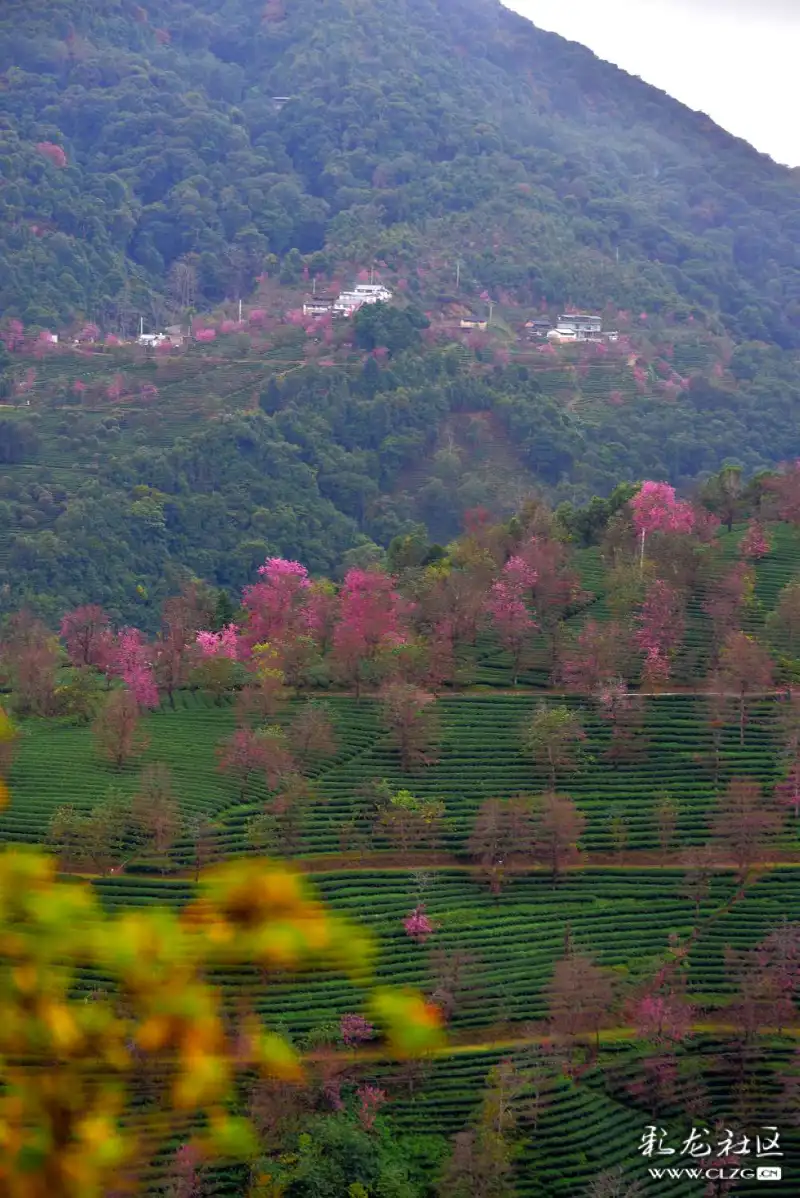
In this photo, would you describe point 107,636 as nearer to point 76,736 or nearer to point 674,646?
point 76,736

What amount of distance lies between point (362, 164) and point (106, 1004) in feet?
233

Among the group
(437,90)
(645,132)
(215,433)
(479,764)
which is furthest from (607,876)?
(645,132)

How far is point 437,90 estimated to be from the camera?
77.4 meters

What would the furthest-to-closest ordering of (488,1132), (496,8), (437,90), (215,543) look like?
(496,8) → (437,90) → (215,543) → (488,1132)

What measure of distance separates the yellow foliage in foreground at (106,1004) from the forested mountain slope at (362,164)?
51662 millimetres

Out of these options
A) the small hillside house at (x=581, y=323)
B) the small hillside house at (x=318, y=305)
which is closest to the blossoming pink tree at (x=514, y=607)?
the small hillside house at (x=318, y=305)

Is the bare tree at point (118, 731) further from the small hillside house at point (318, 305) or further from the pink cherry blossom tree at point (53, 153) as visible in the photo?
the pink cherry blossom tree at point (53, 153)

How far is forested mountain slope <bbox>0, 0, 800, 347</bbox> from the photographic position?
60.2 meters

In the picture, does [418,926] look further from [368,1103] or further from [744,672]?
[744,672]

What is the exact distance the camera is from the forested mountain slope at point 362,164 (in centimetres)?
6016

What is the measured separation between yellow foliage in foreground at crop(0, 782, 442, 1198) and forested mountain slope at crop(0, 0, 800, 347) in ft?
169

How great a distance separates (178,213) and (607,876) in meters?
53.8

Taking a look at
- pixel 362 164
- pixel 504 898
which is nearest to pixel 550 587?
pixel 504 898

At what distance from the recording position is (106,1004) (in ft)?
11.8
